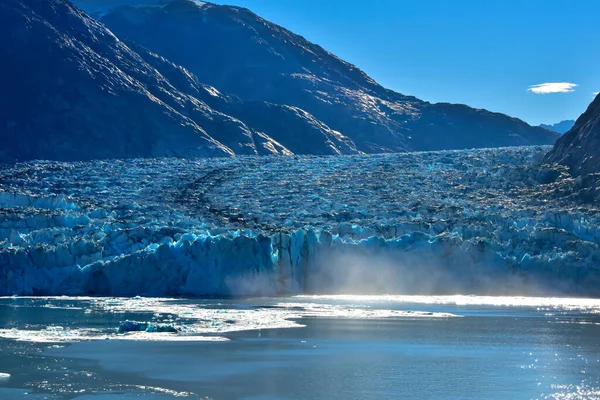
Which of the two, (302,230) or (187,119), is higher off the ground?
(187,119)

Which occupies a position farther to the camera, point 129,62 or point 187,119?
point 129,62

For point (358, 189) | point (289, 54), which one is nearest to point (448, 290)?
point (358, 189)

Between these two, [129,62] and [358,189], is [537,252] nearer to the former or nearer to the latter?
[358,189]

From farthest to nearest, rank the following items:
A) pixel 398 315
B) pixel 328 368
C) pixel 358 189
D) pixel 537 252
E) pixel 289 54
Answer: pixel 289 54 < pixel 358 189 < pixel 537 252 < pixel 398 315 < pixel 328 368

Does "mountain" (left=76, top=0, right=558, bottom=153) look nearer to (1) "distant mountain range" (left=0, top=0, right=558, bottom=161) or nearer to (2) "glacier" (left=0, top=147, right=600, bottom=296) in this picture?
(1) "distant mountain range" (left=0, top=0, right=558, bottom=161)

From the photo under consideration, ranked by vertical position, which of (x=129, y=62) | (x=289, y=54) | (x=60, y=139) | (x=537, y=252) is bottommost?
(x=537, y=252)

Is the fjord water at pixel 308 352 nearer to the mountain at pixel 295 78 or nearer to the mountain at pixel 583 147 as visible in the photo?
the mountain at pixel 583 147
